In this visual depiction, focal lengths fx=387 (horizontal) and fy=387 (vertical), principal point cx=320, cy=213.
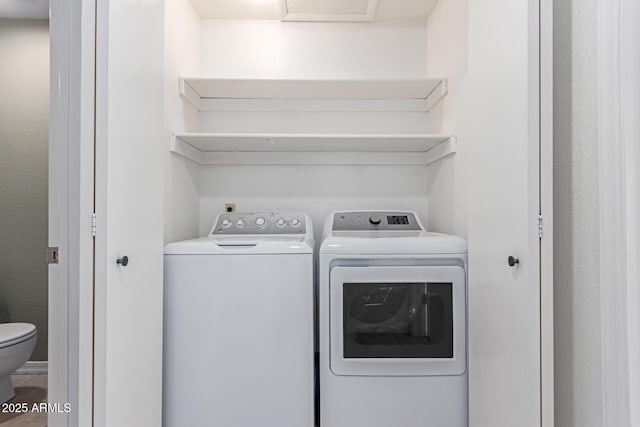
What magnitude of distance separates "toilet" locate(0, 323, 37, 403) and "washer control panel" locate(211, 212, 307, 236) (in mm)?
Result: 1116

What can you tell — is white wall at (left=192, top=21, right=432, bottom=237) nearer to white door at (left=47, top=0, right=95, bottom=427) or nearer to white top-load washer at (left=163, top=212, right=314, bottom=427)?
white top-load washer at (left=163, top=212, right=314, bottom=427)

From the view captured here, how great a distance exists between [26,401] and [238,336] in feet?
4.72

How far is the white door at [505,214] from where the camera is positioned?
3.52ft

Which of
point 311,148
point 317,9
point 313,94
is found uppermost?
point 317,9

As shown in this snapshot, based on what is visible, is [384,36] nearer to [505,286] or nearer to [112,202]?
[505,286]

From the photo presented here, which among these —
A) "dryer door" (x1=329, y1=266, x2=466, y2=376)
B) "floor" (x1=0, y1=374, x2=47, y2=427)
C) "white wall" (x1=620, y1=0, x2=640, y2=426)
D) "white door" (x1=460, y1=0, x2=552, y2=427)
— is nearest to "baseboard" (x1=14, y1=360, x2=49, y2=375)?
"floor" (x1=0, y1=374, x2=47, y2=427)

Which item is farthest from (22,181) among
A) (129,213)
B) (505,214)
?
(505,214)

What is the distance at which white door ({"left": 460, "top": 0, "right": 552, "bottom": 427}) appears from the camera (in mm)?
1074

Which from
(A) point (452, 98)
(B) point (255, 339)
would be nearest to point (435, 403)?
(B) point (255, 339)

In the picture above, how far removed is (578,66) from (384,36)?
1.54 m

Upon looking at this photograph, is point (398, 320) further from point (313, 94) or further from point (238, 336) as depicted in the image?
point (313, 94)

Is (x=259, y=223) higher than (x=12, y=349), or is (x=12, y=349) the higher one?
(x=259, y=223)

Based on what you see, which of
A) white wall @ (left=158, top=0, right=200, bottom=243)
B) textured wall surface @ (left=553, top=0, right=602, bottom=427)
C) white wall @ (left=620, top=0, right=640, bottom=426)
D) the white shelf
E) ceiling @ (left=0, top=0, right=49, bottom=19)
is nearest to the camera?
white wall @ (left=620, top=0, right=640, bottom=426)

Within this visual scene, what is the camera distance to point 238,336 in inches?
64.6
